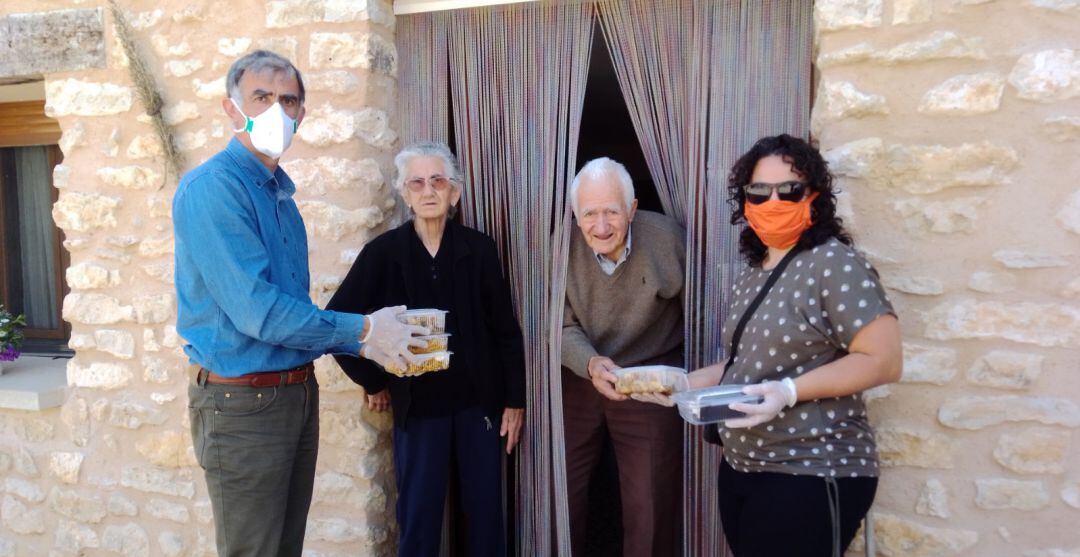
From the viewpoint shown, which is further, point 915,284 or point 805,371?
point 915,284

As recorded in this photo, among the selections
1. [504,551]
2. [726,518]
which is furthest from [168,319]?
[726,518]

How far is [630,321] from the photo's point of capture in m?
2.49

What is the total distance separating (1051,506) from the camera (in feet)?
6.72

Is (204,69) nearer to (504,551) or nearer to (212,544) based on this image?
(212,544)

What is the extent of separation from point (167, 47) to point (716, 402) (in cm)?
245

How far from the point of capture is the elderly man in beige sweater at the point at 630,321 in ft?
7.95

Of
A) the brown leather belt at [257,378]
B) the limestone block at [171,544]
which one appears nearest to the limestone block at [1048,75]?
the brown leather belt at [257,378]

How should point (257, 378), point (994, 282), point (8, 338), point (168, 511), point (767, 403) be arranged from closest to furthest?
point (767, 403) → point (257, 378) → point (994, 282) → point (168, 511) → point (8, 338)

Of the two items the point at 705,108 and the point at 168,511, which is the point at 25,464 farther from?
the point at 705,108

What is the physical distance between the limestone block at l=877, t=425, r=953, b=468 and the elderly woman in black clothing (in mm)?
1231

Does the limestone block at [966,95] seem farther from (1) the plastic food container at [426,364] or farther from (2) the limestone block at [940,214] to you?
(1) the plastic food container at [426,364]

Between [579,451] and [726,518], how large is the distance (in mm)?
815

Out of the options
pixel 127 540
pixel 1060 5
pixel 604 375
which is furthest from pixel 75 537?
pixel 1060 5

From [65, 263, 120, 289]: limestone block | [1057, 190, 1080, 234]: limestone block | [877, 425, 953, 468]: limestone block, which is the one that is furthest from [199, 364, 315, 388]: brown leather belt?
[1057, 190, 1080, 234]: limestone block
